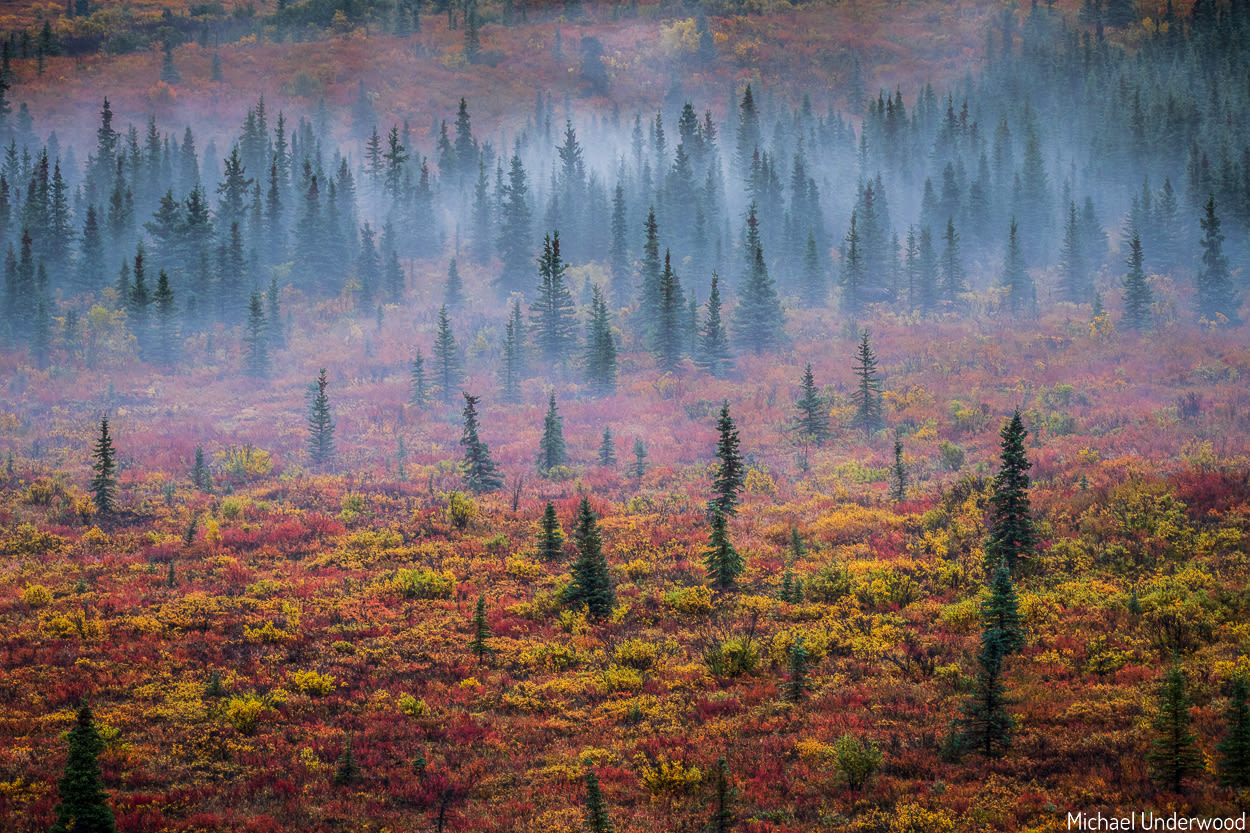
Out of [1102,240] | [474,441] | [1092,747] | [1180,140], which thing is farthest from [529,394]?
[1180,140]

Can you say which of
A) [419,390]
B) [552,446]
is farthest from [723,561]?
[419,390]

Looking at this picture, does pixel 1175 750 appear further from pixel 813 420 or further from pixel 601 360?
pixel 601 360

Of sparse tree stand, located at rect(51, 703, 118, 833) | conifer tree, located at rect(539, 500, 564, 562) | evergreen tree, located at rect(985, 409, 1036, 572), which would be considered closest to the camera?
sparse tree stand, located at rect(51, 703, 118, 833)

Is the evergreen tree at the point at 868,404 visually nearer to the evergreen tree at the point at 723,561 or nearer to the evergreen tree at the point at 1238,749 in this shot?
the evergreen tree at the point at 723,561

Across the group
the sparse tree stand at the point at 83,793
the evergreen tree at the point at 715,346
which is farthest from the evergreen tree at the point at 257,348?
the sparse tree stand at the point at 83,793

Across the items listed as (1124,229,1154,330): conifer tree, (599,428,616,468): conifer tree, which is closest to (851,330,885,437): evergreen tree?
(599,428,616,468): conifer tree

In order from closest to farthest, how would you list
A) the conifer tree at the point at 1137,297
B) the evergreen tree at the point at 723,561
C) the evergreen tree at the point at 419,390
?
1. the evergreen tree at the point at 723,561
2. the evergreen tree at the point at 419,390
3. the conifer tree at the point at 1137,297

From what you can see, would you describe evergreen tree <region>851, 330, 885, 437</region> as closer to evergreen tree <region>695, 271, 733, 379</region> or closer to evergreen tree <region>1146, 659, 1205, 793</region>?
evergreen tree <region>695, 271, 733, 379</region>
